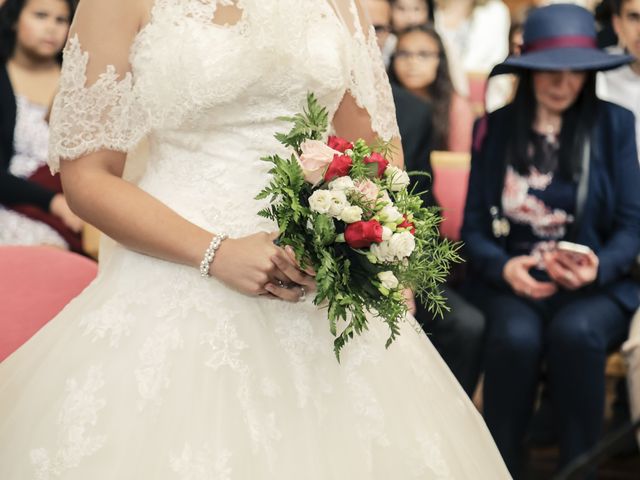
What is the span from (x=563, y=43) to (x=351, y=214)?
2.05m

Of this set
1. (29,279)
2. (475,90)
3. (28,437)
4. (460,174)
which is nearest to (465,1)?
(475,90)

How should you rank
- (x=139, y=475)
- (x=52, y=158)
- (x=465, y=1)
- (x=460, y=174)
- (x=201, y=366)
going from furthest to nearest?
(x=465, y=1) < (x=460, y=174) < (x=52, y=158) < (x=201, y=366) < (x=139, y=475)

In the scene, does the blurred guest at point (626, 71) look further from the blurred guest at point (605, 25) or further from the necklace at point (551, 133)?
the necklace at point (551, 133)

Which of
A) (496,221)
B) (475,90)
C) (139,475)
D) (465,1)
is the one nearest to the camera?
(139,475)

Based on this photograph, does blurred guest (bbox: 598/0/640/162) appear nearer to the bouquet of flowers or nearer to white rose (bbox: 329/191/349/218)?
the bouquet of flowers

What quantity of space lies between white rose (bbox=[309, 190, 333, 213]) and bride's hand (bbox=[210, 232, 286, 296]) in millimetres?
154

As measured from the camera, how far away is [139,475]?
5.54ft

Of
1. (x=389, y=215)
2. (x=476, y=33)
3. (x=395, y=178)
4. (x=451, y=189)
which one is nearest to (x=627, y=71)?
(x=451, y=189)

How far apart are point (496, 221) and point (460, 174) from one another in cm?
50

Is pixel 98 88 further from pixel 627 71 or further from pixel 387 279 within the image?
pixel 627 71

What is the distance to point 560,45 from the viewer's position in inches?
136

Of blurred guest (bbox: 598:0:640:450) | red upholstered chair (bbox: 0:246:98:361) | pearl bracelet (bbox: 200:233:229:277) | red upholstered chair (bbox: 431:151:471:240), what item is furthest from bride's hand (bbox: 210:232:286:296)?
blurred guest (bbox: 598:0:640:450)

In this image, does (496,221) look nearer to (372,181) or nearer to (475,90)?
(372,181)

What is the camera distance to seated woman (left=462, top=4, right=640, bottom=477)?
3.27m
